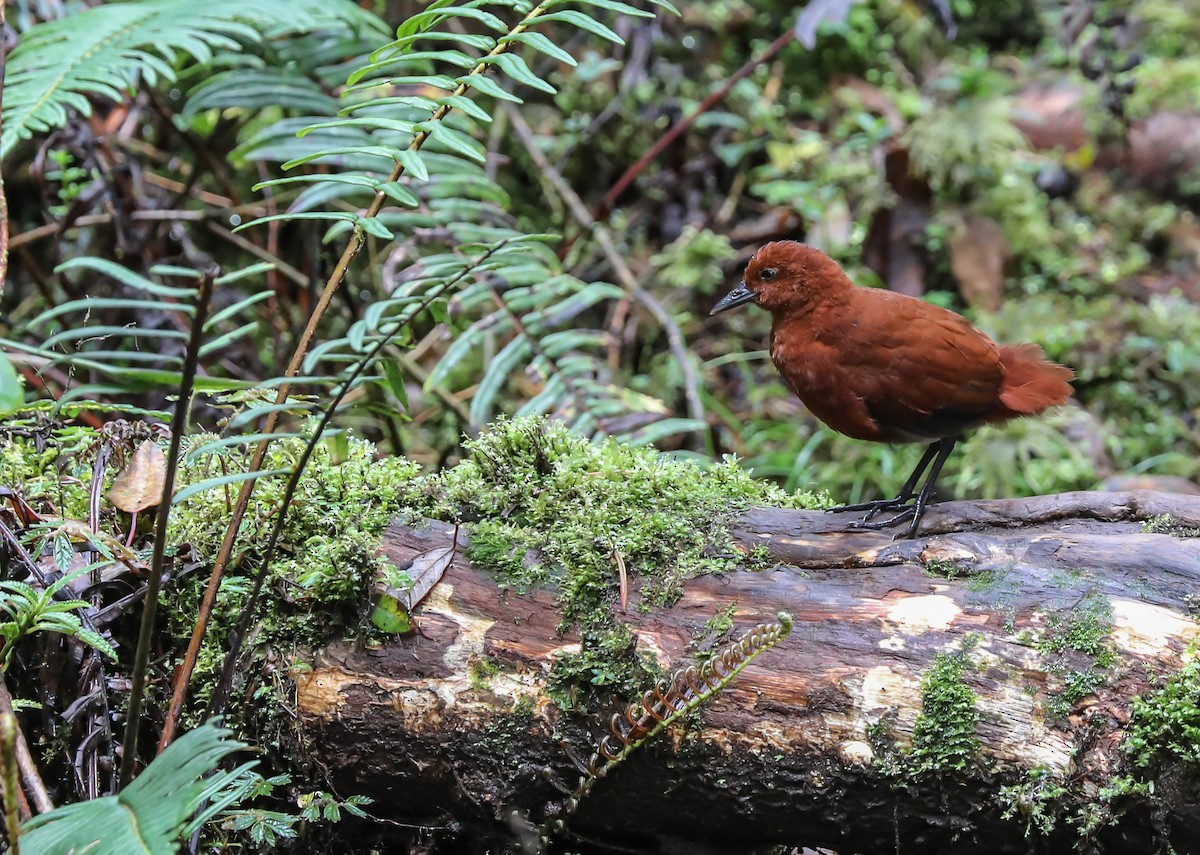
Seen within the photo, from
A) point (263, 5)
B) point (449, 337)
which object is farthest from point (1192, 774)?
point (449, 337)

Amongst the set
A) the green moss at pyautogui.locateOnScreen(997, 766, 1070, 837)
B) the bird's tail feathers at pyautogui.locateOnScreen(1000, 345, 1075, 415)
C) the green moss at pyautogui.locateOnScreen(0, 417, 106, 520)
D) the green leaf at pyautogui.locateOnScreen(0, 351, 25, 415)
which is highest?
the green leaf at pyautogui.locateOnScreen(0, 351, 25, 415)

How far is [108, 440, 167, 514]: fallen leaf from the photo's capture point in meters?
1.97

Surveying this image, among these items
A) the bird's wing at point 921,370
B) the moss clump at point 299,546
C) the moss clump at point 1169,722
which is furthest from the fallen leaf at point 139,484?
the moss clump at point 1169,722

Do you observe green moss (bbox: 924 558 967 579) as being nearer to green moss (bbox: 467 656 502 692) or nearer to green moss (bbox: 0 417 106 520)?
green moss (bbox: 467 656 502 692)

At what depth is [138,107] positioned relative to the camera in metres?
4.84

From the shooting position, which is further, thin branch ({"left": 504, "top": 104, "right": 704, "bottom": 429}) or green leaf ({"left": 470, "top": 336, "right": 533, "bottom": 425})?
thin branch ({"left": 504, "top": 104, "right": 704, "bottom": 429})

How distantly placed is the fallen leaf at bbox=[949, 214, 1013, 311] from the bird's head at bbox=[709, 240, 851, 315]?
281 centimetres

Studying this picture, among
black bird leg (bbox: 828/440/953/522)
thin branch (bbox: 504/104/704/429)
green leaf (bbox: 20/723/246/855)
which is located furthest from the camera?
thin branch (bbox: 504/104/704/429)

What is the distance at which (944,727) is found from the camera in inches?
69.2

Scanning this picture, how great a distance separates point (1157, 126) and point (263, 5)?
5.38m

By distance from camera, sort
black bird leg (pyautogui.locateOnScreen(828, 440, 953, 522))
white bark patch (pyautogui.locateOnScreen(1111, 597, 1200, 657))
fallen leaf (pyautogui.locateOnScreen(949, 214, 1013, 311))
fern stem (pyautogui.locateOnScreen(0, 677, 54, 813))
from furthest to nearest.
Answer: fallen leaf (pyautogui.locateOnScreen(949, 214, 1013, 311)) < black bird leg (pyautogui.locateOnScreen(828, 440, 953, 522)) < white bark patch (pyautogui.locateOnScreen(1111, 597, 1200, 657)) < fern stem (pyautogui.locateOnScreen(0, 677, 54, 813))

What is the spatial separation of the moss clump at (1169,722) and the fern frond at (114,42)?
3.12m

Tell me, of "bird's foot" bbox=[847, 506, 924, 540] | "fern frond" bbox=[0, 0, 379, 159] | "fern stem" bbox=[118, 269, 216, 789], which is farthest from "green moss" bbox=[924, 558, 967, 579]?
"fern frond" bbox=[0, 0, 379, 159]

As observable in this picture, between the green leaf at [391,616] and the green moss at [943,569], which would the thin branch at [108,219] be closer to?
the green leaf at [391,616]
